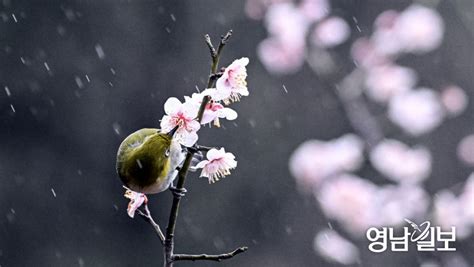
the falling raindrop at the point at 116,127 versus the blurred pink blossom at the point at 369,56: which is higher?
the blurred pink blossom at the point at 369,56

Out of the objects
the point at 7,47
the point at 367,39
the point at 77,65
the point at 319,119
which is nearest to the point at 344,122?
the point at 319,119

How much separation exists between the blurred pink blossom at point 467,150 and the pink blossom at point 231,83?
3828mm

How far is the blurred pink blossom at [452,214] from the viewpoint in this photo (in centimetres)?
308

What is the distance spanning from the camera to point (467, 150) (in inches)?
189

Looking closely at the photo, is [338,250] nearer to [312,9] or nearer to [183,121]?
[312,9]

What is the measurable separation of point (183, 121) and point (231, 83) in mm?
90

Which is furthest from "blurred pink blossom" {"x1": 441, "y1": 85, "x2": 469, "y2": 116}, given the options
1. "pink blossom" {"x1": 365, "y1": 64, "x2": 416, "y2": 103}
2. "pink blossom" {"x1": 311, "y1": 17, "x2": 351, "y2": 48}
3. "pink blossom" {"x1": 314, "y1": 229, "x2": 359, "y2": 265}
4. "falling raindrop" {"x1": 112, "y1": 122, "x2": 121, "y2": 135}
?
"falling raindrop" {"x1": 112, "y1": 122, "x2": 121, "y2": 135}

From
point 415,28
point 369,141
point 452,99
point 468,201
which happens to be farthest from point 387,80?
point 468,201

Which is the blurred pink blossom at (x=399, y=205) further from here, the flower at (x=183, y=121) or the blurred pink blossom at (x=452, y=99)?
the flower at (x=183, y=121)

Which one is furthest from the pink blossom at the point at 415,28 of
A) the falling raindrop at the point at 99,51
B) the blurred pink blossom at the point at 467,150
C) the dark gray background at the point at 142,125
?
the falling raindrop at the point at 99,51

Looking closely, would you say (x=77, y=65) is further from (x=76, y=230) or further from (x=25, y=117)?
(x=76, y=230)

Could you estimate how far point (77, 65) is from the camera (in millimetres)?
5641

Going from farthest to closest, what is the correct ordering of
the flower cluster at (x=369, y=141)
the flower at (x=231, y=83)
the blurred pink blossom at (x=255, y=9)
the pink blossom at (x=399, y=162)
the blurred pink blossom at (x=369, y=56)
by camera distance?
1. the blurred pink blossom at (x=255, y=9)
2. the blurred pink blossom at (x=369, y=56)
3. the pink blossom at (x=399, y=162)
4. the flower cluster at (x=369, y=141)
5. the flower at (x=231, y=83)

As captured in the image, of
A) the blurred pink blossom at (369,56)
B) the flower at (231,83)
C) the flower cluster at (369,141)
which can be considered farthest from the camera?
the blurred pink blossom at (369,56)
